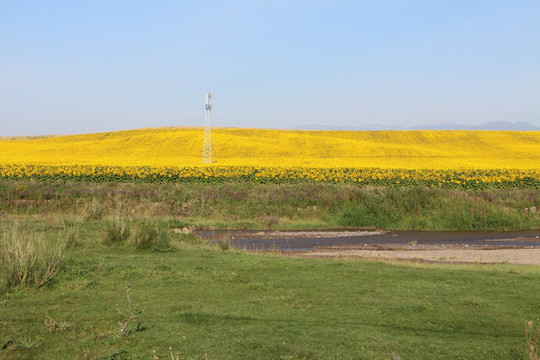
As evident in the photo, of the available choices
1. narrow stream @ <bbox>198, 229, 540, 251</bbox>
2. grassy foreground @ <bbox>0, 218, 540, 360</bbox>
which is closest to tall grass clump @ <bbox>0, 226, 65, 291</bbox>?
grassy foreground @ <bbox>0, 218, 540, 360</bbox>

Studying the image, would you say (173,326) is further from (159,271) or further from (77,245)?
(77,245)

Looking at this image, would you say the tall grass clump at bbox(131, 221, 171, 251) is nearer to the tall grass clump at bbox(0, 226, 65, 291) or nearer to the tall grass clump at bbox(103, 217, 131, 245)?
the tall grass clump at bbox(103, 217, 131, 245)

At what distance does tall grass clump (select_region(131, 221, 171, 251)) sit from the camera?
13695 mm

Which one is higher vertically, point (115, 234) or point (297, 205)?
point (115, 234)

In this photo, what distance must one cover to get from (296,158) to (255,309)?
160ft

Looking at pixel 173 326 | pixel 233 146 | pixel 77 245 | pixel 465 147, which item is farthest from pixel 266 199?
pixel 465 147

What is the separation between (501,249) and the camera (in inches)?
773

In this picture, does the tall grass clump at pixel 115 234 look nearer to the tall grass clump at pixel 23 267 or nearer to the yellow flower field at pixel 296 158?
the tall grass clump at pixel 23 267

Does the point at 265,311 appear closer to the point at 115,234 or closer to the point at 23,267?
the point at 23,267

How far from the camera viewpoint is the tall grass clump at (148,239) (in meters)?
13.7

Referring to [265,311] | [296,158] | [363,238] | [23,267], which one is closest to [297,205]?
[363,238]

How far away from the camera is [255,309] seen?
818cm

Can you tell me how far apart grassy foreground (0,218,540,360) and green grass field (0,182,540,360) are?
19 millimetres

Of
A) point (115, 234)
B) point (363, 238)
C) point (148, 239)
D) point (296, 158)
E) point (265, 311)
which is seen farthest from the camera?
point (296, 158)
